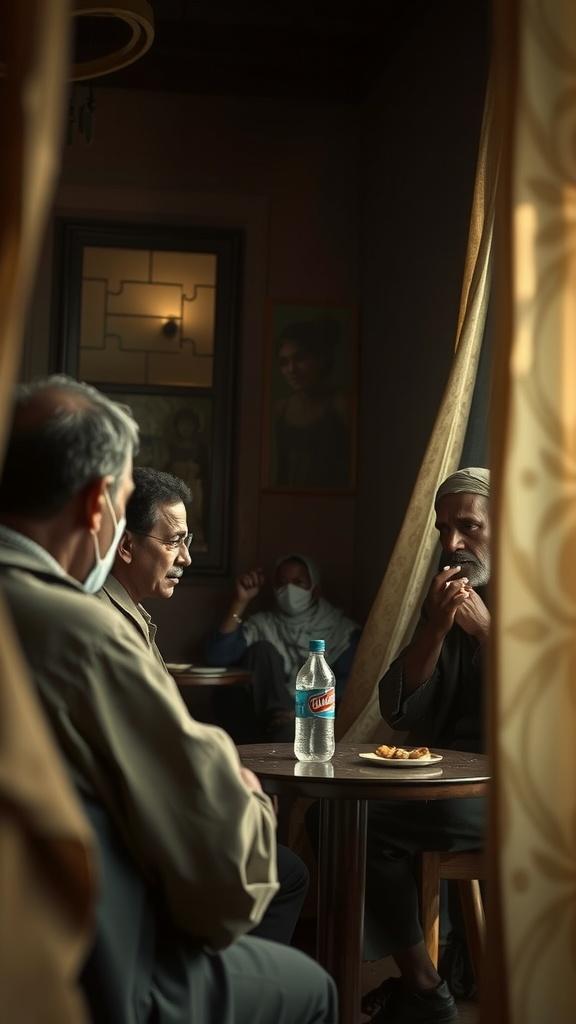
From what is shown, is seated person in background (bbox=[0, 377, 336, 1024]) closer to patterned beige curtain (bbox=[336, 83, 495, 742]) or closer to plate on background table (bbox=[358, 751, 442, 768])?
plate on background table (bbox=[358, 751, 442, 768])

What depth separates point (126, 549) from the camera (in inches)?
122

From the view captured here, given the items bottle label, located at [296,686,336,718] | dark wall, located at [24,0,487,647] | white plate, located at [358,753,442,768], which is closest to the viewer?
white plate, located at [358,753,442,768]

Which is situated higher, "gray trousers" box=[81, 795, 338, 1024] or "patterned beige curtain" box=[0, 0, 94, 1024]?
"patterned beige curtain" box=[0, 0, 94, 1024]

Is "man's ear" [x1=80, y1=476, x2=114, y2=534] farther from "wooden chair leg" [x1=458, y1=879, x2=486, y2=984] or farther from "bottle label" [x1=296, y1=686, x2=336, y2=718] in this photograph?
"wooden chair leg" [x1=458, y1=879, x2=486, y2=984]

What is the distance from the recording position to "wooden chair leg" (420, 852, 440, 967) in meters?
3.20

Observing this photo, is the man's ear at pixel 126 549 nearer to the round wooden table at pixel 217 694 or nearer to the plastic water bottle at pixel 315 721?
the plastic water bottle at pixel 315 721

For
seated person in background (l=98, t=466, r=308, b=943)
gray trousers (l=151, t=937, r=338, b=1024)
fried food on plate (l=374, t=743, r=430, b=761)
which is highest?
seated person in background (l=98, t=466, r=308, b=943)

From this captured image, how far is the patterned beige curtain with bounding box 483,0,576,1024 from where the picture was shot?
1.57 m

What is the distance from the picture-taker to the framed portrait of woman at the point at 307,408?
22.2 feet

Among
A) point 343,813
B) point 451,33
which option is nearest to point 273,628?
point 451,33

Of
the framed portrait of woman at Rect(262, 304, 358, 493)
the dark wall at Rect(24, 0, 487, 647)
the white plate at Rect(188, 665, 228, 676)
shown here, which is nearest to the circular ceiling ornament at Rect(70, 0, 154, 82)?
the dark wall at Rect(24, 0, 487, 647)

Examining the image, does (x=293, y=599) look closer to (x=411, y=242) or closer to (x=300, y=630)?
Result: (x=300, y=630)

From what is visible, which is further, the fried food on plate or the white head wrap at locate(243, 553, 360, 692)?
the white head wrap at locate(243, 553, 360, 692)

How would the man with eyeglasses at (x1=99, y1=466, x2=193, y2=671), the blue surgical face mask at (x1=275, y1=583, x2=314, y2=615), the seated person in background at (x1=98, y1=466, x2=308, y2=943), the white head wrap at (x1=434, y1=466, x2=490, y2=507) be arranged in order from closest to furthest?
the seated person in background at (x1=98, y1=466, x2=308, y2=943) < the man with eyeglasses at (x1=99, y1=466, x2=193, y2=671) < the white head wrap at (x1=434, y1=466, x2=490, y2=507) < the blue surgical face mask at (x1=275, y1=583, x2=314, y2=615)
